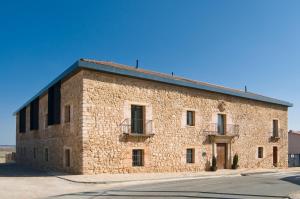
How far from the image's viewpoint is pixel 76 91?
1922 cm

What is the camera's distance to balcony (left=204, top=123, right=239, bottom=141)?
976 inches

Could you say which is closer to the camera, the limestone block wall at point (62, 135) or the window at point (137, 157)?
the limestone block wall at point (62, 135)

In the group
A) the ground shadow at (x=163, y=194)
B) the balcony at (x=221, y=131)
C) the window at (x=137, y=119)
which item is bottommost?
the ground shadow at (x=163, y=194)

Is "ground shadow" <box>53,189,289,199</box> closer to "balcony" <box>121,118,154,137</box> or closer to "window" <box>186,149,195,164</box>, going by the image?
"balcony" <box>121,118,154,137</box>

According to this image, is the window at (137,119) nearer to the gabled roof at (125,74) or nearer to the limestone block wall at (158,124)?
the limestone block wall at (158,124)

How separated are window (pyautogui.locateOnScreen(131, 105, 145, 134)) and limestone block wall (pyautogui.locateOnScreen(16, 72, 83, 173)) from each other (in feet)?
11.8

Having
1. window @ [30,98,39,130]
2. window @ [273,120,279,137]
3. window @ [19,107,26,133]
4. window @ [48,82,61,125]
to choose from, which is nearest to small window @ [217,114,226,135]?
window @ [273,120,279,137]

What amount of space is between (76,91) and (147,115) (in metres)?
4.73

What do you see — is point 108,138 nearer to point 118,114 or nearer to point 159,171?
point 118,114

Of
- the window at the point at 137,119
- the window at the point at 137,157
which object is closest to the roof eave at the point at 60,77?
the window at the point at 137,119

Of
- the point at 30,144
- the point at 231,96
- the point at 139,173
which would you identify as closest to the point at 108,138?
the point at 139,173

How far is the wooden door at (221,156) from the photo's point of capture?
2561 cm

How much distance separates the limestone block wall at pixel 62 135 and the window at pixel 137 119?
3.58 metres

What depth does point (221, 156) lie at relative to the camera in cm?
2584
